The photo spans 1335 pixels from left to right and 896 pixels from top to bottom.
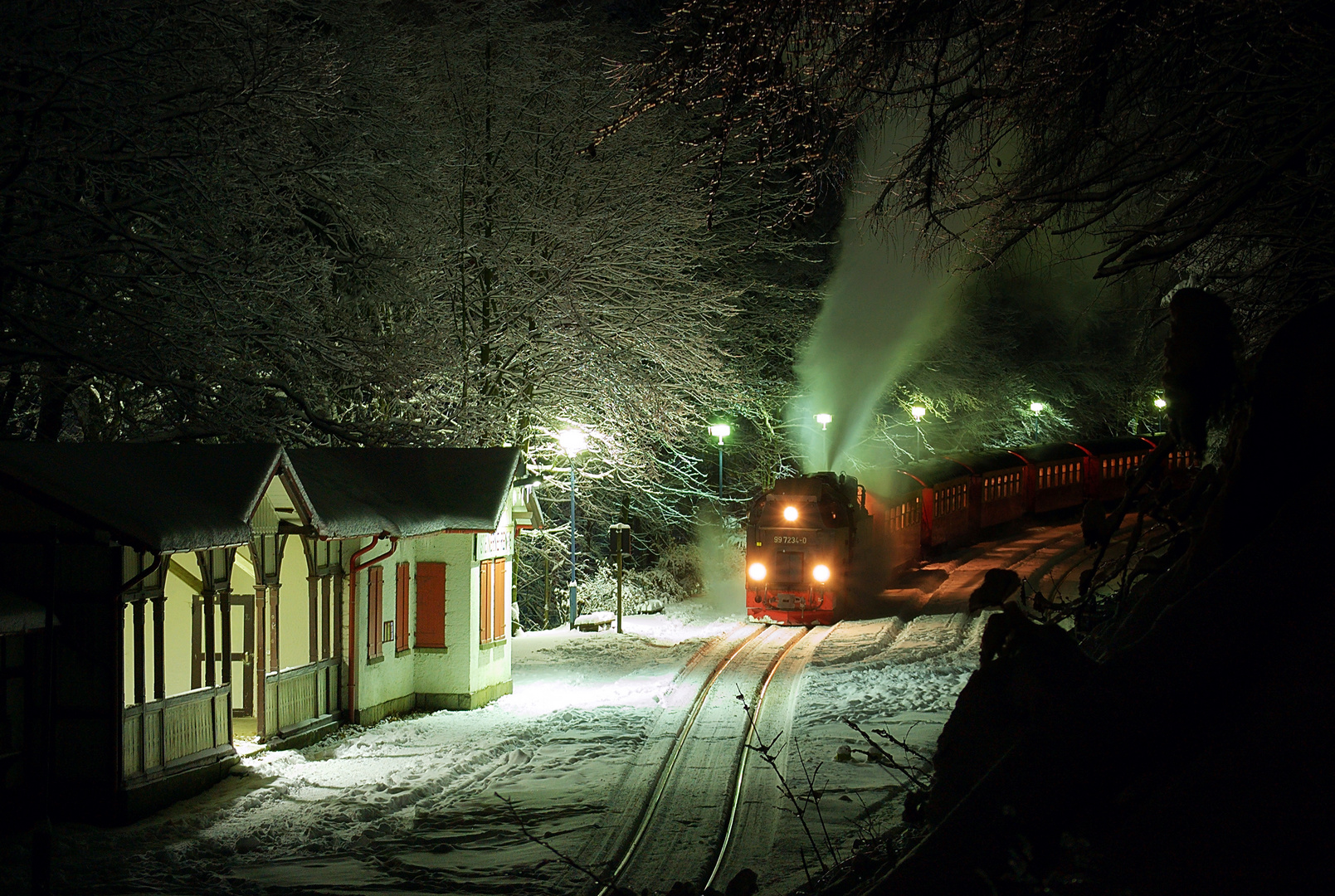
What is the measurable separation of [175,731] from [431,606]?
518 cm

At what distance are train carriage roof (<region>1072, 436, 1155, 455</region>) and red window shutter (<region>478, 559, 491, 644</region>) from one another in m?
22.8

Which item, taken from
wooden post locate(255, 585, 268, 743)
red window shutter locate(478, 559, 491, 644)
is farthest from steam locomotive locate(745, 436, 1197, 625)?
wooden post locate(255, 585, 268, 743)

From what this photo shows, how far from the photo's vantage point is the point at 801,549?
2039cm

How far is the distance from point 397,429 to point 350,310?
2.84 meters

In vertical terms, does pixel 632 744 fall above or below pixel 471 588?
below

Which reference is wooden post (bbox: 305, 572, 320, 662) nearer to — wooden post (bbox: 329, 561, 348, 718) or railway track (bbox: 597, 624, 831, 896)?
wooden post (bbox: 329, 561, 348, 718)

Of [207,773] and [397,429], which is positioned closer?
[207,773]

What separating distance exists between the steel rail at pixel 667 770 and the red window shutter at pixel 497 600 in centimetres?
357

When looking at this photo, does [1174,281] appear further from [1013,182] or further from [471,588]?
[471,588]

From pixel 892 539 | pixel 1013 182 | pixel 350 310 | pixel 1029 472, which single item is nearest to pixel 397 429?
pixel 350 310

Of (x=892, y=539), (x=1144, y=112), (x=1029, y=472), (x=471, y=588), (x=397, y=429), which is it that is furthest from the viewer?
(x=1029, y=472)

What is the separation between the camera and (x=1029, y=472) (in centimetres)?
3048

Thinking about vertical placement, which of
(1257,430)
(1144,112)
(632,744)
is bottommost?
(632,744)

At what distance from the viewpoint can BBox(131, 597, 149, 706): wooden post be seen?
10273 millimetres
